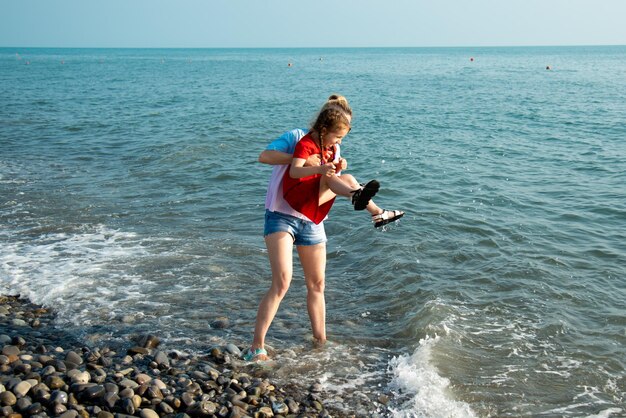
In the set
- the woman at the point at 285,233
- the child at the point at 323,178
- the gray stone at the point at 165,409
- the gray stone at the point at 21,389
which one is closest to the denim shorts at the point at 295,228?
the woman at the point at 285,233

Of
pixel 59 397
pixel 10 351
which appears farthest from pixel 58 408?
pixel 10 351

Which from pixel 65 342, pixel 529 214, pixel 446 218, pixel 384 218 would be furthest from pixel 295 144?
pixel 529 214

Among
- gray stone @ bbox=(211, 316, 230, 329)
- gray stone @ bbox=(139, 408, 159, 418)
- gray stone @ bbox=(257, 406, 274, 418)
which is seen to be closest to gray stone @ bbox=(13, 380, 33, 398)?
gray stone @ bbox=(139, 408, 159, 418)

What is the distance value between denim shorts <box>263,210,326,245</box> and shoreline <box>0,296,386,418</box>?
1.36 meters

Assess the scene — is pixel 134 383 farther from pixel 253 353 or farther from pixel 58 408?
pixel 253 353

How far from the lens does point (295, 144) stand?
5531mm

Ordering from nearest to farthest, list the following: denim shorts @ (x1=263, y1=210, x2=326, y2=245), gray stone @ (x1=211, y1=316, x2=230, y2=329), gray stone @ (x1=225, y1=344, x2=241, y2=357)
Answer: denim shorts @ (x1=263, y1=210, x2=326, y2=245), gray stone @ (x1=225, y1=344, x2=241, y2=357), gray stone @ (x1=211, y1=316, x2=230, y2=329)

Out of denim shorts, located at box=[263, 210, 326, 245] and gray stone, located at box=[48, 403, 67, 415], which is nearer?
gray stone, located at box=[48, 403, 67, 415]

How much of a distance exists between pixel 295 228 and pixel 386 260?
4.29 meters

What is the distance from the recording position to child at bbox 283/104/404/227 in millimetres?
5359

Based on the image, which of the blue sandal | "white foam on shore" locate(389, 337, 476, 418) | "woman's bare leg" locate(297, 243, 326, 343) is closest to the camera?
"white foam on shore" locate(389, 337, 476, 418)

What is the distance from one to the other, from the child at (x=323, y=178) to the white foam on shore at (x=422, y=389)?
1.62 metres

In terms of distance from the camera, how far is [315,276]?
6168 millimetres

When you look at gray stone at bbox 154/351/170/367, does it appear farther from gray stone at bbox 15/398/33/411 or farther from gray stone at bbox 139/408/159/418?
gray stone at bbox 15/398/33/411
